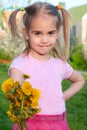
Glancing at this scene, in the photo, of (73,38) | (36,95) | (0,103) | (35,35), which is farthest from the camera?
(73,38)

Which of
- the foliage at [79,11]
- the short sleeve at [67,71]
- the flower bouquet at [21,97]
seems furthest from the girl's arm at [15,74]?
the foliage at [79,11]

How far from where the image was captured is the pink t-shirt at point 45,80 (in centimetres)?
289

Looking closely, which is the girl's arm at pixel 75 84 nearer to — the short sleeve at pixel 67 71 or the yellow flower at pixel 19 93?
the short sleeve at pixel 67 71

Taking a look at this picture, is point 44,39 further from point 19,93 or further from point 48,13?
point 19,93

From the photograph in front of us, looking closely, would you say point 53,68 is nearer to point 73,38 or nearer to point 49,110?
point 49,110

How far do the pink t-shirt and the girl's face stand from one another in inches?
3.8

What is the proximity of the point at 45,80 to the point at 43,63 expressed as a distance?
139 mm

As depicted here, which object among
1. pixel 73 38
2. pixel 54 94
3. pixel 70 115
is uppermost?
pixel 54 94

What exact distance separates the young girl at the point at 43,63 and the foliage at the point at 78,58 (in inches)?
519

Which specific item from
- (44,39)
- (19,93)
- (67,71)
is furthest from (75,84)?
(19,93)

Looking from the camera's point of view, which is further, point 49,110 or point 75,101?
point 75,101

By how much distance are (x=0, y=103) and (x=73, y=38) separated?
11.0 m

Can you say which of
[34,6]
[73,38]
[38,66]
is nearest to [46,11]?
[34,6]

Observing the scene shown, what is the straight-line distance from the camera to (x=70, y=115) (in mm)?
6324
